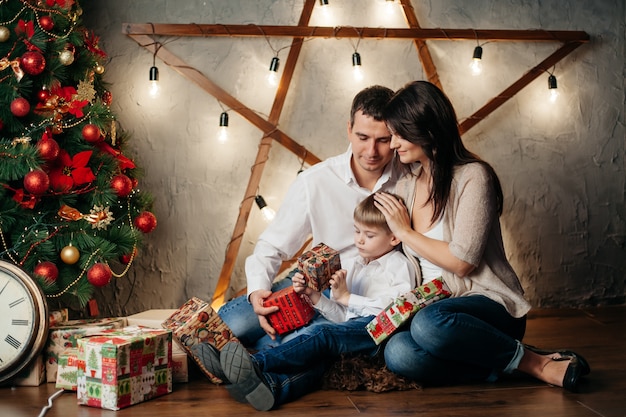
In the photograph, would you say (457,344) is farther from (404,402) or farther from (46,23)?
(46,23)

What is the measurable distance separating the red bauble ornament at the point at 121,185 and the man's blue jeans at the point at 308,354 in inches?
35.3

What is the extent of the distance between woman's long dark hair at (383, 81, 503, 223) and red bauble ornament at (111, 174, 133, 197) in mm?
996

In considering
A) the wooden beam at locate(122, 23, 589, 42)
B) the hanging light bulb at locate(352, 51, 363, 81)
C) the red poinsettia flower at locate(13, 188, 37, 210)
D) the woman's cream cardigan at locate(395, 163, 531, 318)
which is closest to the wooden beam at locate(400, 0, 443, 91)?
the wooden beam at locate(122, 23, 589, 42)

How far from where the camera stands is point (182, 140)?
3.34 m

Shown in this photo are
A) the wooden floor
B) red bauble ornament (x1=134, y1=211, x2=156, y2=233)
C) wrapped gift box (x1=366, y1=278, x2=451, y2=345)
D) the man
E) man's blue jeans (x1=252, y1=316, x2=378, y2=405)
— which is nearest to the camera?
the wooden floor

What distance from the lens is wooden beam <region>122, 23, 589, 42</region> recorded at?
325cm

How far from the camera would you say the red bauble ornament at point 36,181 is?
96.0 inches

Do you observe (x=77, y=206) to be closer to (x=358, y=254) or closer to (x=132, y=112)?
(x=132, y=112)

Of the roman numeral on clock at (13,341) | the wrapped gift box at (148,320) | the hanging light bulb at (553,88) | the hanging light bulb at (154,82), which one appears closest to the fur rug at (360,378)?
the wrapped gift box at (148,320)

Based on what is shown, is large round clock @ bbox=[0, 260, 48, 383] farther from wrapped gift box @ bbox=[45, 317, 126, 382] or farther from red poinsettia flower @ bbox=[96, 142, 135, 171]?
red poinsettia flower @ bbox=[96, 142, 135, 171]

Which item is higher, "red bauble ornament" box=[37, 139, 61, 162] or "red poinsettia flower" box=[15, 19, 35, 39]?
"red poinsettia flower" box=[15, 19, 35, 39]

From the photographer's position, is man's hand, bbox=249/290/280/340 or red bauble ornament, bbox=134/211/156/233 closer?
man's hand, bbox=249/290/280/340

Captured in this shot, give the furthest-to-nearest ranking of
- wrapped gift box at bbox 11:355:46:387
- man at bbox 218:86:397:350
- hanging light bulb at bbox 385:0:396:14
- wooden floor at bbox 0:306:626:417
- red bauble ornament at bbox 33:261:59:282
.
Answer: hanging light bulb at bbox 385:0:396:14 < man at bbox 218:86:397:350 < red bauble ornament at bbox 33:261:59:282 < wrapped gift box at bbox 11:355:46:387 < wooden floor at bbox 0:306:626:417

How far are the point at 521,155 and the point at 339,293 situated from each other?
5.21 ft
